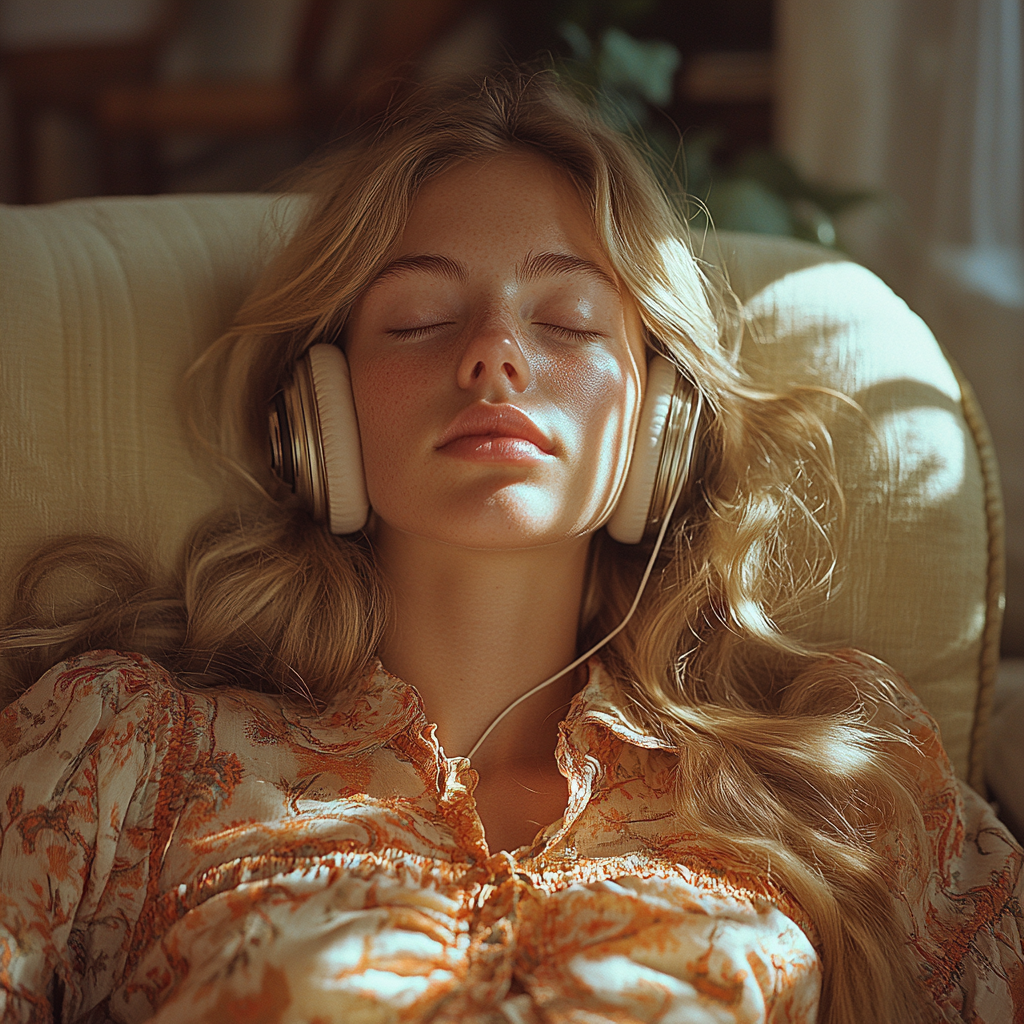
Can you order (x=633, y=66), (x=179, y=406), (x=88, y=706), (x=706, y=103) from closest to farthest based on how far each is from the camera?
(x=88, y=706) < (x=179, y=406) < (x=633, y=66) < (x=706, y=103)

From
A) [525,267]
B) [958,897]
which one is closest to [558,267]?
[525,267]

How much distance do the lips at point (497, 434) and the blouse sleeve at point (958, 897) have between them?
50cm

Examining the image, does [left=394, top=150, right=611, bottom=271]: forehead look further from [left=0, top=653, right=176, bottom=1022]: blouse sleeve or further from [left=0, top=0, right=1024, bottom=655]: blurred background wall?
[left=0, top=653, right=176, bottom=1022]: blouse sleeve

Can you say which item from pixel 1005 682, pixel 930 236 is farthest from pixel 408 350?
pixel 930 236

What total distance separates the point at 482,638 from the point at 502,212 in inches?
17.7

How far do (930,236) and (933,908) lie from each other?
155 centimetres

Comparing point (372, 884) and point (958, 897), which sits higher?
point (372, 884)

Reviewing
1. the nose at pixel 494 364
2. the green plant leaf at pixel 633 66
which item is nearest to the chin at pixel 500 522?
the nose at pixel 494 364

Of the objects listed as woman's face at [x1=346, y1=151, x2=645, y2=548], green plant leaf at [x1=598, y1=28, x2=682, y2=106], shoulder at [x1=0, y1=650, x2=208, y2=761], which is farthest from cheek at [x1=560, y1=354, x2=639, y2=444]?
green plant leaf at [x1=598, y1=28, x2=682, y2=106]

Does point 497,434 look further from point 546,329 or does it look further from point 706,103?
point 706,103

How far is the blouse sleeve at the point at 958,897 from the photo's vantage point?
0.92m

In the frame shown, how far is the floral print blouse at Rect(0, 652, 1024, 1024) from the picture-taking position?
0.79 meters

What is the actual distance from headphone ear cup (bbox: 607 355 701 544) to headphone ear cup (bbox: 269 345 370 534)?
289mm

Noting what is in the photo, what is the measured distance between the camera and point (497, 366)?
3.16ft
